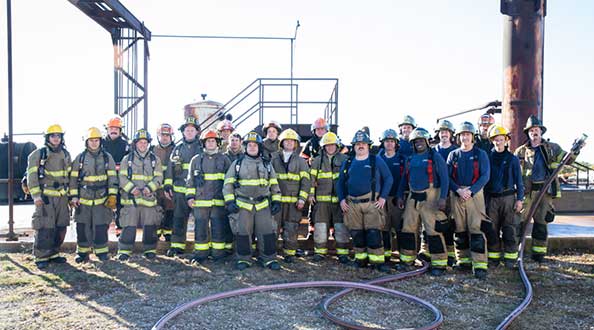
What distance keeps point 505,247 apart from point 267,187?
11.4ft

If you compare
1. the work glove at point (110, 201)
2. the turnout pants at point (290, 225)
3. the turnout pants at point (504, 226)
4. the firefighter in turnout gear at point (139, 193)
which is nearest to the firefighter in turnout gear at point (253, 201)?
the turnout pants at point (290, 225)

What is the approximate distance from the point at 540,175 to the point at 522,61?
132 inches

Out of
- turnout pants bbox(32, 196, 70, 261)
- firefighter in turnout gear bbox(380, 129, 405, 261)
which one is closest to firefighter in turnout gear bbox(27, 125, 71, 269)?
turnout pants bbox(32, 196, 70, 261)

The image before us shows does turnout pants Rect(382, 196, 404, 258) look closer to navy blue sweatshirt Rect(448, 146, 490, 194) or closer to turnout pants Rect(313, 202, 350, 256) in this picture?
turnout pants Rect(313, 202, 350, 256)

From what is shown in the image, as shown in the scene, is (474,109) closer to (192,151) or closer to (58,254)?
(192,151)

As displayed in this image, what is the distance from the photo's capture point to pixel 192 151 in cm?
738

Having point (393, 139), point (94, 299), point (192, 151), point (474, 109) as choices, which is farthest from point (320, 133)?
point (474, 109)

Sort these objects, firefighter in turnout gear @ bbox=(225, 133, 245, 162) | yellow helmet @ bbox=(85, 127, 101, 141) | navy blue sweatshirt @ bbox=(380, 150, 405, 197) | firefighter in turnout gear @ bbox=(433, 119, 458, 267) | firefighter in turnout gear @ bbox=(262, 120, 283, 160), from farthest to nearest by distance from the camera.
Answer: firefighter in turnout gear @ bbox=(262, 120, 283, 160)
firefighter in turnout gear @ bbox=(225, 133, 245, 162)
yellow helmet @ bbox=(85, 127, 101, 141)
navy blue sweatshirt @ bbox=(380, 150, 405, 197)
firefighter in turnout gear @ bbox=(433, 119, 458, 267)

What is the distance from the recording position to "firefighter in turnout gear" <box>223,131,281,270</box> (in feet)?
21.5

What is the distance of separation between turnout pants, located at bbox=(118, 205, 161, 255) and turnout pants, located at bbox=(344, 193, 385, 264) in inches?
114

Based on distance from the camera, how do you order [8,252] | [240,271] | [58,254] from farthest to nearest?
[8,252]
[58,254]
[240,271]

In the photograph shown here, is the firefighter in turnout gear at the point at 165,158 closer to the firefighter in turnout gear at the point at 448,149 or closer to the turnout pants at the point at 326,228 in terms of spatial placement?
the turnout pants at the point at 326,228

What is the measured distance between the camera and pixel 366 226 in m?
6.57

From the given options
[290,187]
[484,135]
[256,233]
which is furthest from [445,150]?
[256,233]
